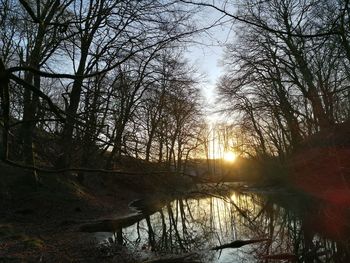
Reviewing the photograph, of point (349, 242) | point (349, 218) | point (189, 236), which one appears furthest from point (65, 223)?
point (349, 218)

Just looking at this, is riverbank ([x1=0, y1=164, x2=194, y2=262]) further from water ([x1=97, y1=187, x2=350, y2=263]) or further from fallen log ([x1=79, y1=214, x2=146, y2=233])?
water ([x1=97, y1=187, x2=350, y2=263])

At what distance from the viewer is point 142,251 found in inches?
428

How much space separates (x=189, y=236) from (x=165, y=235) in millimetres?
929

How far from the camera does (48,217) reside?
584 inches

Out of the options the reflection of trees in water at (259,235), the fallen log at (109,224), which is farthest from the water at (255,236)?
the fallen log at (109,224)

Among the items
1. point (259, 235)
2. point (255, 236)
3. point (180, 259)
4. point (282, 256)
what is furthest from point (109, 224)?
point (282, 256)

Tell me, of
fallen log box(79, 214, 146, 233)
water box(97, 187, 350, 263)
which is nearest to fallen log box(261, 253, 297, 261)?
water box(97, 187, 350, 263)

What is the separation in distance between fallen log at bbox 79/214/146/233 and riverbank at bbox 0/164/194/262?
0.34 meters

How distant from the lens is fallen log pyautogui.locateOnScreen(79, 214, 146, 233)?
46.4ft

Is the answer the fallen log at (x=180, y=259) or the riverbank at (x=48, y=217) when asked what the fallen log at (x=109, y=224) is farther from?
the fallen log at (x=180, y=259)

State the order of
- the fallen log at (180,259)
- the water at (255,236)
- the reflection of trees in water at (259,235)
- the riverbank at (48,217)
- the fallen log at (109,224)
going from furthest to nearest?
the fallen log at (109,224)
the reflection of trees in water at (259,235)
the water at (255,236)
the riverbank at (48,217)
the fallen log at (180,259)

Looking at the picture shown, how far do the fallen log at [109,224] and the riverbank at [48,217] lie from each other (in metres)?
0.34

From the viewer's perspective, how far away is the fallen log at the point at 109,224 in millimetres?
14141

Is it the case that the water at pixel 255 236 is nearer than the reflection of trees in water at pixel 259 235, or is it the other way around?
the water at pixel 255 236
